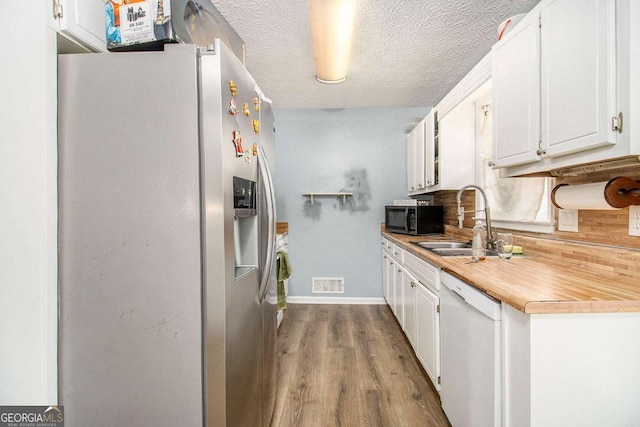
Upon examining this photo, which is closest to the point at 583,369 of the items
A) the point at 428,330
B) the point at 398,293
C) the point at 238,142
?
the point at 428,330

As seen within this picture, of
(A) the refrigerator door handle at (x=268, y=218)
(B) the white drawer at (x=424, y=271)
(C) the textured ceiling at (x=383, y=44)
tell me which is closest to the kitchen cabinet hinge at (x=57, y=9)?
(A) the refrigerator door handle at (x=268, y=218)

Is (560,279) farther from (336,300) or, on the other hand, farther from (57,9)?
(336,300)

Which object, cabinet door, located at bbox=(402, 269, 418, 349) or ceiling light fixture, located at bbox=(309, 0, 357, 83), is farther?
cabinet door, located at bbox=(402, 269, 418, 349)

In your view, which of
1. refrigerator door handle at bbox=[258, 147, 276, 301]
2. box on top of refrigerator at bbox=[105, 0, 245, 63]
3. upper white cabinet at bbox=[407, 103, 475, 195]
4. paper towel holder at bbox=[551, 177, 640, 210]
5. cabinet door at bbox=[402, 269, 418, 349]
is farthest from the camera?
upper white cabinet at bbox=[407, 103, 475, 195]

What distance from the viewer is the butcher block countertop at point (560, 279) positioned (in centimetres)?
91

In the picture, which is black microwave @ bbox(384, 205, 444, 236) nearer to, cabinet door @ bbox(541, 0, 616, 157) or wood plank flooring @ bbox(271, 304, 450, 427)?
wood plank flooring @ bbox(271, 304, 450, 427)

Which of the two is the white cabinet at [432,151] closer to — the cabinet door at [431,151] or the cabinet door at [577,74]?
the cabinet door at [431,151]

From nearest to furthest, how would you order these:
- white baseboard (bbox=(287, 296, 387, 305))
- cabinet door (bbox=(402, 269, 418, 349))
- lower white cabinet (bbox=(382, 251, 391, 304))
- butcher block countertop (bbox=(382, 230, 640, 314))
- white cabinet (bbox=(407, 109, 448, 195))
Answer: butcher block countertop (bbox=(382, 230, 640, 314)), cabinet door (bbox=(402, 269, 418, 349)), white cabinet (bbox=(407, 109, 448, 195)), lower white cabinet (bbox=(382, 251, 391, 304)), white baseboard (bbox=(287, 296, 387, 305))

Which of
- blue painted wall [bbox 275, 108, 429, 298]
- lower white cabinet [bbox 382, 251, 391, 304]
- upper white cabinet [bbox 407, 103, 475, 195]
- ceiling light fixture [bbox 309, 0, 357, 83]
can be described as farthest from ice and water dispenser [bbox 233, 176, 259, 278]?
blue painted wall [bbox 275, 108, 429, 298]

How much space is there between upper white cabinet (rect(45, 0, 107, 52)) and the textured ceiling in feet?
3.19

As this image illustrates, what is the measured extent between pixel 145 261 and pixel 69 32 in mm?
815

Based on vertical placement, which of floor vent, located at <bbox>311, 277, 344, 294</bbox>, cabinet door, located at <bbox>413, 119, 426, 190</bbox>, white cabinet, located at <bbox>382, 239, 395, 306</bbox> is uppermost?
cabinet door, located at <bbox>413, 119, 426, 190</bbox>

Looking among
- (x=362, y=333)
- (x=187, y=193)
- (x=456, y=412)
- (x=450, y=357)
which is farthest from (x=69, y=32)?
(x=362, y=333)

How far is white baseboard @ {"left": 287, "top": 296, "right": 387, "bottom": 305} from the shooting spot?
12.4ft
